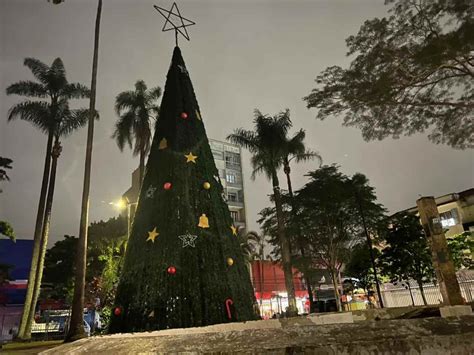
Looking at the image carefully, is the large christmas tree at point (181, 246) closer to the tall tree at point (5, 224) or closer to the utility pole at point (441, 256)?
the utility pole at point (441, 256)

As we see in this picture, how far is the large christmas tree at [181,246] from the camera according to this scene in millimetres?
4645

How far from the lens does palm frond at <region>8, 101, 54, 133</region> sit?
62.2ft

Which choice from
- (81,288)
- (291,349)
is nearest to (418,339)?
(291,349)

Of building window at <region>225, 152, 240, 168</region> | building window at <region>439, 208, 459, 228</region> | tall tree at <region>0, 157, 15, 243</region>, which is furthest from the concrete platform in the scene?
building window at <region>225, 152, 240, 168</region>

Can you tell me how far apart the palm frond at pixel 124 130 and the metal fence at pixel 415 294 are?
19.6m

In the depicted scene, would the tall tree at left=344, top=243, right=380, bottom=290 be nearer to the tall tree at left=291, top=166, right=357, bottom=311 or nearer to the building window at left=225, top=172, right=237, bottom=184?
the tall tree at left=291, top=166, right=357, bottom=311

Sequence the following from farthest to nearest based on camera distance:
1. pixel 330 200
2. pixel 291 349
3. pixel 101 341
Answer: pixel 330 200 < pixel 101 341 < pixel 291 349

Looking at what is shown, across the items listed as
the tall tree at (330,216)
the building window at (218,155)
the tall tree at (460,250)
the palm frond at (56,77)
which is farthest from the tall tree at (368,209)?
the building window at (218,155)

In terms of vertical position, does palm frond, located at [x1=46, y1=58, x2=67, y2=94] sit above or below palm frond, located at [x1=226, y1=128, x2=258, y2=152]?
above

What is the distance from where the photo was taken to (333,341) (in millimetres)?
1413

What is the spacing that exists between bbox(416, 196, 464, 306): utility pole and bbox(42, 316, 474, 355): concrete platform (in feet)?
12.8

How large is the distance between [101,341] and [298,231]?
742 inches

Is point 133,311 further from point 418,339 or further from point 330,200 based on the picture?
point 330,200

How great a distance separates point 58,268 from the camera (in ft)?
102
